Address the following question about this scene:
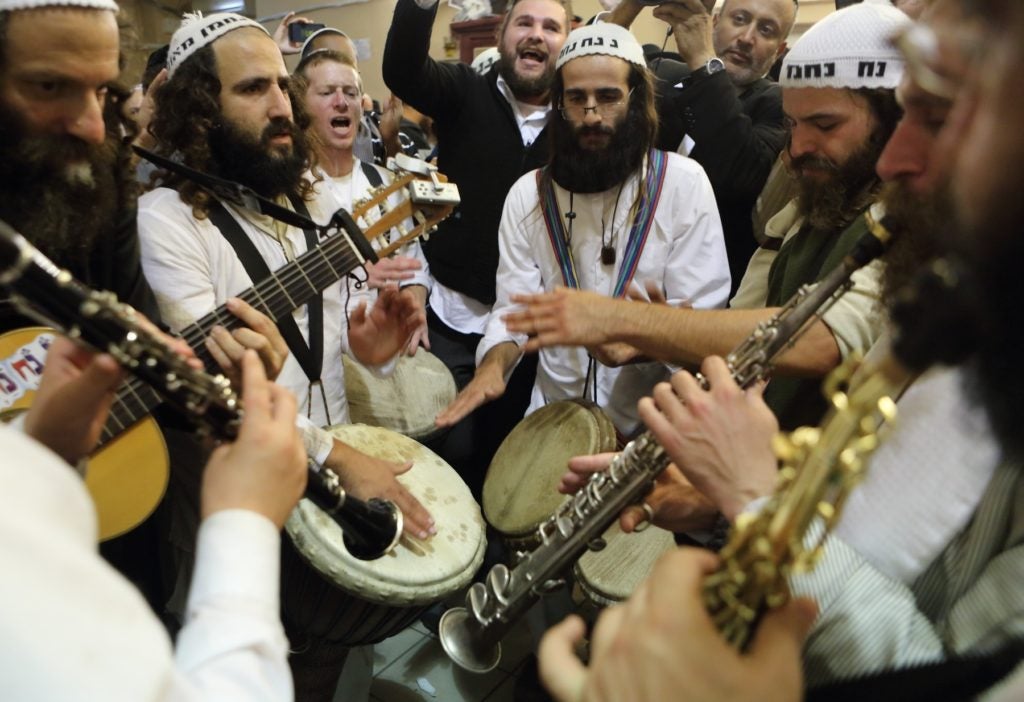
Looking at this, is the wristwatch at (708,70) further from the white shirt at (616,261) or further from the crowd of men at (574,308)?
the white shirt at (616,261)

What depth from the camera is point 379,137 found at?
4.89 m

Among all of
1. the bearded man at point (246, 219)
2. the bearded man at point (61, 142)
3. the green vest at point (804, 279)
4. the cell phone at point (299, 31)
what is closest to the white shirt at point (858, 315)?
the green vest at point (804, 279)

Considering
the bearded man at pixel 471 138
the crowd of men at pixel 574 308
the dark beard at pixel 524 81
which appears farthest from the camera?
the dark beard at pixel 524 81

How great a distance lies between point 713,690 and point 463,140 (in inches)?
128

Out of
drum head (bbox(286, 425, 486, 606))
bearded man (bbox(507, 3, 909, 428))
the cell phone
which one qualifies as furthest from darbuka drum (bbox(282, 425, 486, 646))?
the cell phone

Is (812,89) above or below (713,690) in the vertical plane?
above

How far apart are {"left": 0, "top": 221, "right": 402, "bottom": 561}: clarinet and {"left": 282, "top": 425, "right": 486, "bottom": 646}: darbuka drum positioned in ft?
1.46

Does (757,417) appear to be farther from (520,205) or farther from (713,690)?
(520,205)

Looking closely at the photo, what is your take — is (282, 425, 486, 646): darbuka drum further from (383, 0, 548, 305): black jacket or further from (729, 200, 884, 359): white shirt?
(383, 0, 548, 305): black jacket

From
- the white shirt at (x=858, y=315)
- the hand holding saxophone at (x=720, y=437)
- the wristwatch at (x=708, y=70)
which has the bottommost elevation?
the white shirt at (x=858, y=315)

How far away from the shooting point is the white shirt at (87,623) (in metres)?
0.63

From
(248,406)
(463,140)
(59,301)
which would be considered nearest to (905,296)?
(248,406)

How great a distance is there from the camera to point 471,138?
3.67m

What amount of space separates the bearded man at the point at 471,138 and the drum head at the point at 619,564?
1.28m
